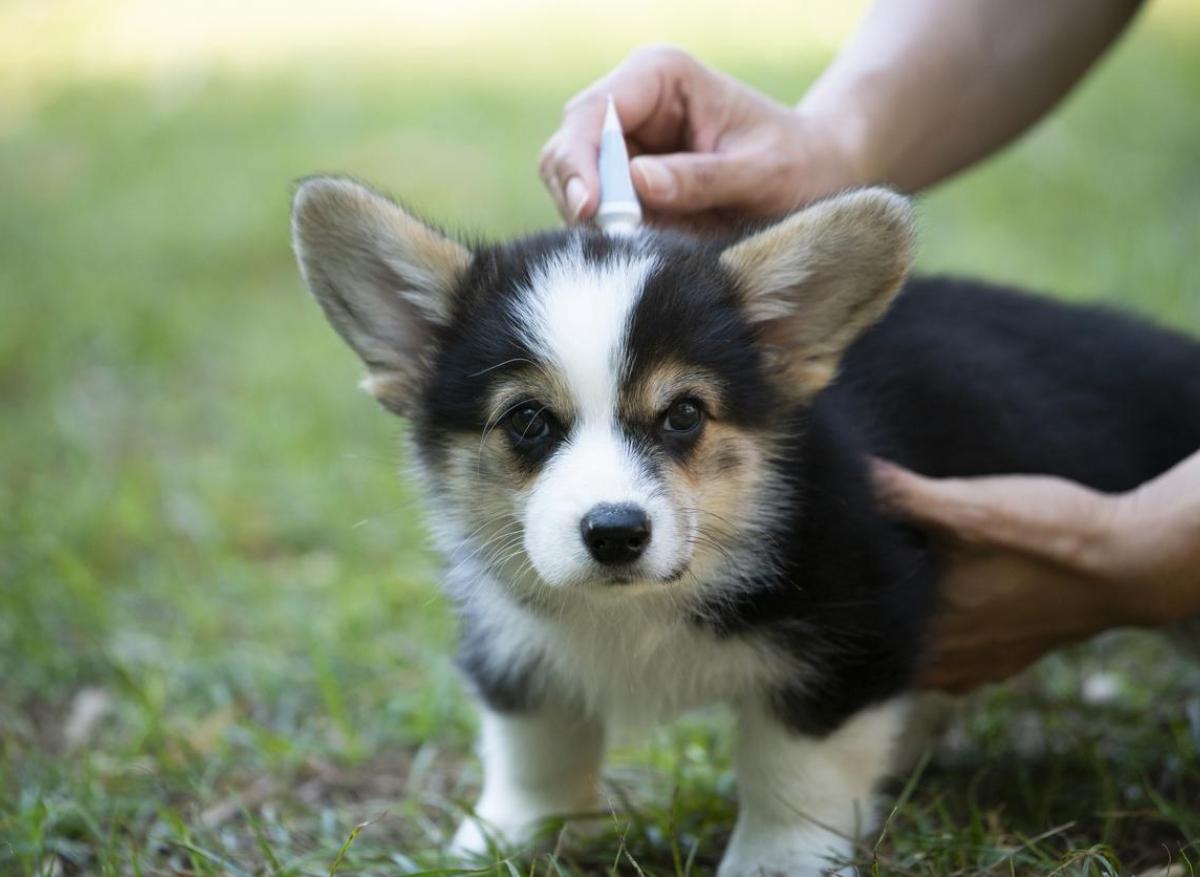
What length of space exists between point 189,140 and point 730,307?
26.2ft

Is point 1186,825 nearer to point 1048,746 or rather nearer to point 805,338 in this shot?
point 1048,746

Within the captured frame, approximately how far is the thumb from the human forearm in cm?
45

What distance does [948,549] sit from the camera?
10.6ft

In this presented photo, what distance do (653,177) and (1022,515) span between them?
114 cm

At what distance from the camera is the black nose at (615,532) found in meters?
2.46

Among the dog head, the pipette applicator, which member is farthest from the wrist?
the dog head

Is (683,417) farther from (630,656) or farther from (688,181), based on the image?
(688,181)

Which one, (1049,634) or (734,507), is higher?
(734,507)

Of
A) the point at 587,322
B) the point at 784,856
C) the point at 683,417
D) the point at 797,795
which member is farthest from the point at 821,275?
the point at 784,856

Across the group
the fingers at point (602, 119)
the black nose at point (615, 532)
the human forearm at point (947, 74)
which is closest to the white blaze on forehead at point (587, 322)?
the black nose at point (615, 532)

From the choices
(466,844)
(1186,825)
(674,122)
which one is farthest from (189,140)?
(1186,825)

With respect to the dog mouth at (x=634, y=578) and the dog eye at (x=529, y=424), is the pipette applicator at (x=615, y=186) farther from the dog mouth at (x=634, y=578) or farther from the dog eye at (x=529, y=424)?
the dog mouth at (x=634, y=578)

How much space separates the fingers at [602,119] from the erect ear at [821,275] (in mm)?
434

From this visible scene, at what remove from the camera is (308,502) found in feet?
16.8
